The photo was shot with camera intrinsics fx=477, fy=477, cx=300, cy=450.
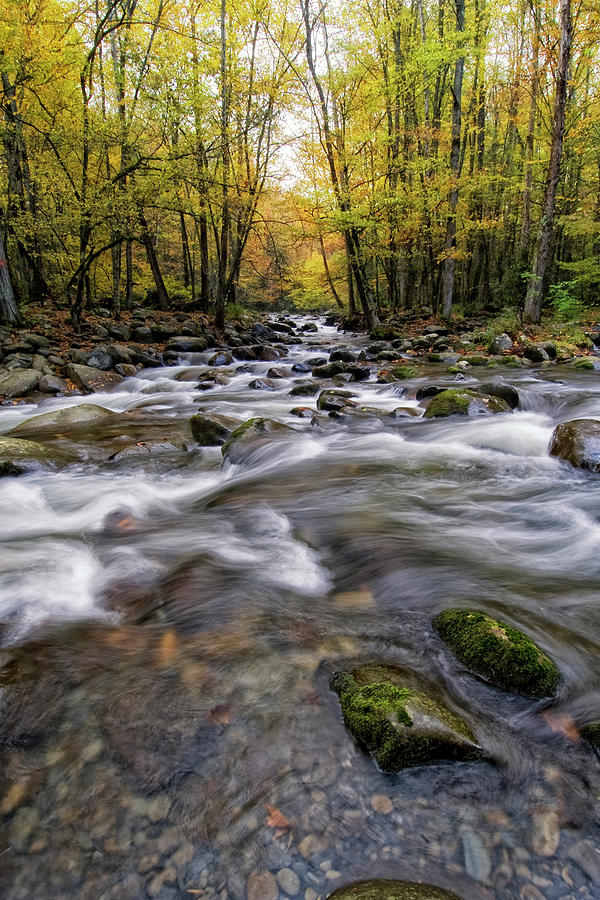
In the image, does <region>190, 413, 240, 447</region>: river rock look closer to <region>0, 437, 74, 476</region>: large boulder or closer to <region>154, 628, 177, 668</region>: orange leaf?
<region>0, 437, 74, 476</region>: large boulder

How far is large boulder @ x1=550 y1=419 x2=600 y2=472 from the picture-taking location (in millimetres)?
5062

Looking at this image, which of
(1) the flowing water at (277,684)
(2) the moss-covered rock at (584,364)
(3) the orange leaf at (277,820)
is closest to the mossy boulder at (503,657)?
(1) the flowing water at (277,684)

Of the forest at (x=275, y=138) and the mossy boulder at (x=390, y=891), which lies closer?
the mossy boulder at (x=390, y=891)

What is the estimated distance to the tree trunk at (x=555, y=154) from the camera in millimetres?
10945

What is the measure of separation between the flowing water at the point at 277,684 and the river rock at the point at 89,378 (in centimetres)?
607

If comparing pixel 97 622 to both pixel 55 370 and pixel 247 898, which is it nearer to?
pixel 247 898

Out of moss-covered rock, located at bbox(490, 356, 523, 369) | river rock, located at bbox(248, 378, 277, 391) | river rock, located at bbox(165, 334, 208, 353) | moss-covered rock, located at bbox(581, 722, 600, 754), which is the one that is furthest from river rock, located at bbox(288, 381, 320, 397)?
moss-covered rock, located at bbox(581, 722, 600, 754)

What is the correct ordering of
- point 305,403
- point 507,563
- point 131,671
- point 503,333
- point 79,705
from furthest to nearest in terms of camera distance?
1. point 503,333
2. point 305,403
3. point 507,563
4. point 131,671
5. point 79,705

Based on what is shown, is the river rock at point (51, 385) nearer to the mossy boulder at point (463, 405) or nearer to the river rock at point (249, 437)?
the river rock at point (249, 437)

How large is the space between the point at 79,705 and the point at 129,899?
0.87 metres

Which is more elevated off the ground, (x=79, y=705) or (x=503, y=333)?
(x=503, y=333)

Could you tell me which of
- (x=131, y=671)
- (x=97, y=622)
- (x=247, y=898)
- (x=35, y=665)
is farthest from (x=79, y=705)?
(x=247, y=898)

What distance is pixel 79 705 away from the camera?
81.5 inches

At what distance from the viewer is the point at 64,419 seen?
8055 millimetres
